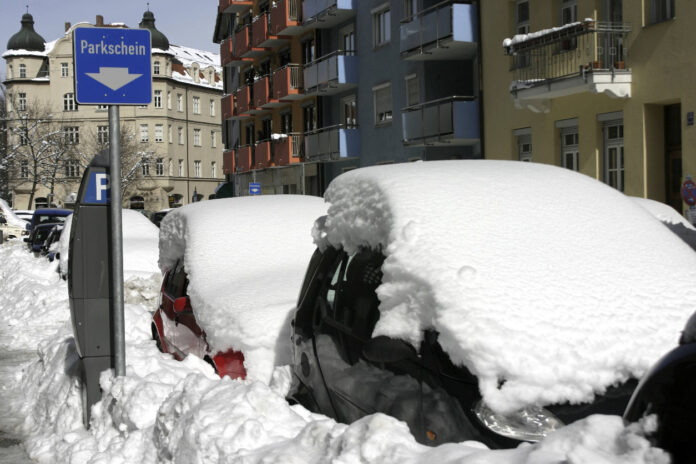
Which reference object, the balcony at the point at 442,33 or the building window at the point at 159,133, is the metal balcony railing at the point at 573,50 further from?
the building window at the point at 159,133

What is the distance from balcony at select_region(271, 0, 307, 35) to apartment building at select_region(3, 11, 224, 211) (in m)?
41.4

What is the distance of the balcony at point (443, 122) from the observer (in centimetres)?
2575

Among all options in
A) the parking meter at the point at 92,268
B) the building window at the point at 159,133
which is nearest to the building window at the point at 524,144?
the parking meter at the point at 92,268

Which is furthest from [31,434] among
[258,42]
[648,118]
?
[258,42]

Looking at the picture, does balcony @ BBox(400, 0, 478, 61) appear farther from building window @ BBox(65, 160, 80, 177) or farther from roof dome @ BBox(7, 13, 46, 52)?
roof dome @ BBox(7, 13, 46, 52)

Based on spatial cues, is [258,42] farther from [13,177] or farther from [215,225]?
[215,225]

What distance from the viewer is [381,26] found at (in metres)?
32.4

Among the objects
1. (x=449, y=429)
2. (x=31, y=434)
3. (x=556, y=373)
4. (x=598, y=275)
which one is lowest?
(x=31, y=434)

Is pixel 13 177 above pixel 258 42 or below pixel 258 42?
below

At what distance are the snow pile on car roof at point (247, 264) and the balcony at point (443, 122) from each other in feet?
58.7

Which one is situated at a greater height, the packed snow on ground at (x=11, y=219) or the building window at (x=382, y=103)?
the building window at (x=382, y=103)

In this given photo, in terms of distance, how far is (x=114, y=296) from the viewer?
625 cm

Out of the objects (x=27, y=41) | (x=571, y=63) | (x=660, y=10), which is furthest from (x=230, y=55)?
(x=27, y=41)

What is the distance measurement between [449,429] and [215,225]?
450 cm
